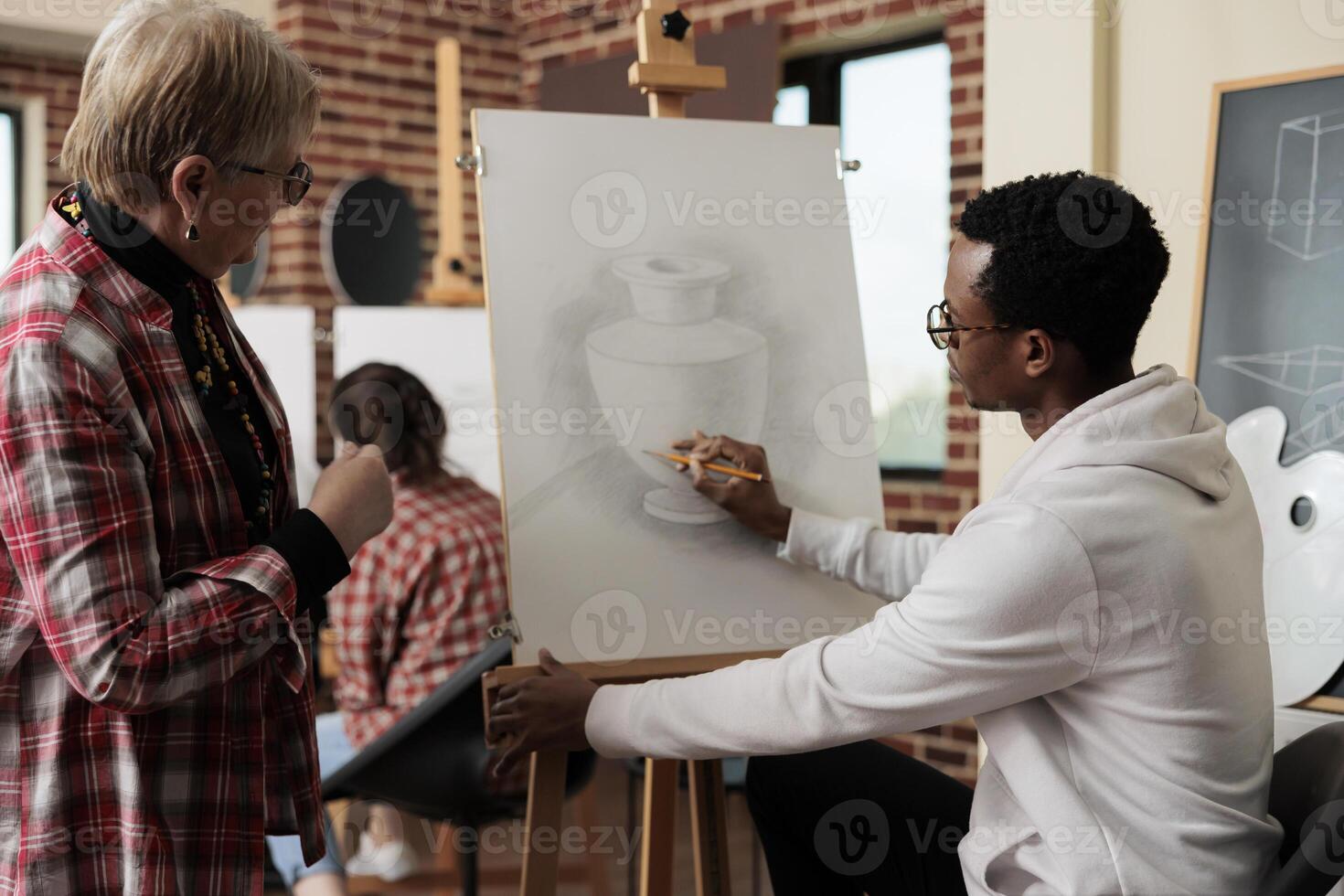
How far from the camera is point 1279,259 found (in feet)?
6.73

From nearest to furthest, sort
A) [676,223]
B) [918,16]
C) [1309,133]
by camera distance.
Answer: [676,223]
[1309,133]
[918,16]

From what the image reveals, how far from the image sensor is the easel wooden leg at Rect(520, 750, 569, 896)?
1.60m

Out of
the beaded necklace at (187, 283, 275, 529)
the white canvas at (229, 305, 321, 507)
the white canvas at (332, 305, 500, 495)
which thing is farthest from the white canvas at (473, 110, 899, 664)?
the white canvas at (229, 305, 321, 507)

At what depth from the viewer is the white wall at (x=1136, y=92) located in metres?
2.27

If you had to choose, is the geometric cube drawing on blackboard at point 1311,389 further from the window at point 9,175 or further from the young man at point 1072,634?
the window at point 9,175

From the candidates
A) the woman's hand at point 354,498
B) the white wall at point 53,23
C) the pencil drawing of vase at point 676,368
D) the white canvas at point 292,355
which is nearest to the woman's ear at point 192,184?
the woman's hand at point 354,498

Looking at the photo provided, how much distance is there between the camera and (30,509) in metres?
1.10

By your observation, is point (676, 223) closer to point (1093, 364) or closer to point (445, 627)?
point (1093, 364)

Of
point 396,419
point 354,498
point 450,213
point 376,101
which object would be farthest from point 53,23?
point 354,498

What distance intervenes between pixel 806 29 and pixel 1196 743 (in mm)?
3288

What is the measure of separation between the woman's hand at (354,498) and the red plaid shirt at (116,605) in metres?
0.08

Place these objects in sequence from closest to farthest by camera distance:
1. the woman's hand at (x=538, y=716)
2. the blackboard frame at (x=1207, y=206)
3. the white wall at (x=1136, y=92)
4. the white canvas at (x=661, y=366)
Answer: the woman's hand at (x=538, y=716) < the white canvas at (x=661, y=366) < the blackboard frame at (x=1207, y=206) < the white wall at (x=1136, y=92)

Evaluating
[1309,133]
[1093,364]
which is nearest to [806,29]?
[1309,133]

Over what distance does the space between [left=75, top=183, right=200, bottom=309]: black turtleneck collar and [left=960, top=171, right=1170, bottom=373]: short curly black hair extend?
2.87ft
